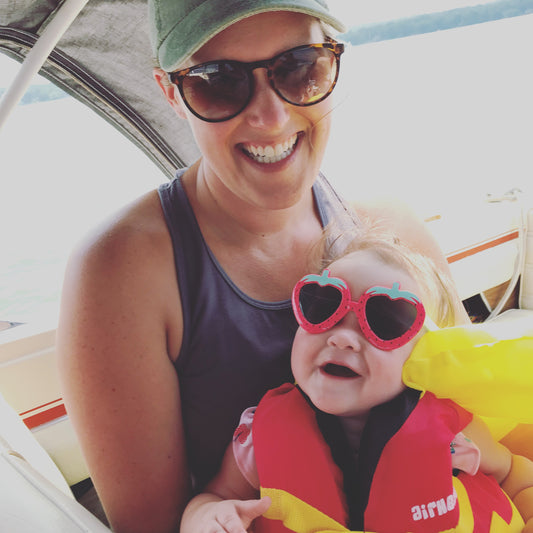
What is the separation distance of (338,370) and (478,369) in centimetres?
33

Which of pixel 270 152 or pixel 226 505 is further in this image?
pixel 270 152

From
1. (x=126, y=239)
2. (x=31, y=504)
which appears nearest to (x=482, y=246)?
(x=126, y=239)

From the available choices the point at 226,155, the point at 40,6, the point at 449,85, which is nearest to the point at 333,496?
the point at 226,155

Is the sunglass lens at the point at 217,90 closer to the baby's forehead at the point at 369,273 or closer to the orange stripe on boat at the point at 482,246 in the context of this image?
the baby's forehead at the point at 369,273

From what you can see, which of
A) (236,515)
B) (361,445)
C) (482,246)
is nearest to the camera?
(236,515)

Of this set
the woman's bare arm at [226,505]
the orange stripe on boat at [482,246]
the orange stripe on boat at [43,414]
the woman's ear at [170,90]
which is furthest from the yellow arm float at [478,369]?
the orange stripe on boat at [482,246]

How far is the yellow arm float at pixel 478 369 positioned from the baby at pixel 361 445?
1.3 inches

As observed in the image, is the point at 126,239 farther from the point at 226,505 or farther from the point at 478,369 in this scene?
the point at 478,369

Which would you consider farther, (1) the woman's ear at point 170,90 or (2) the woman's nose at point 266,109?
(1) the woman's ear at point 170,90

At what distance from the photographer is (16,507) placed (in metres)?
0.98

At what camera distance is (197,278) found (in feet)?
4.20

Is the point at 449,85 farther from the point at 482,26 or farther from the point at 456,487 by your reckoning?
the point at 456,487

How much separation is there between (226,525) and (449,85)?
22380mm

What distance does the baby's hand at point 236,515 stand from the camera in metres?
0.98
